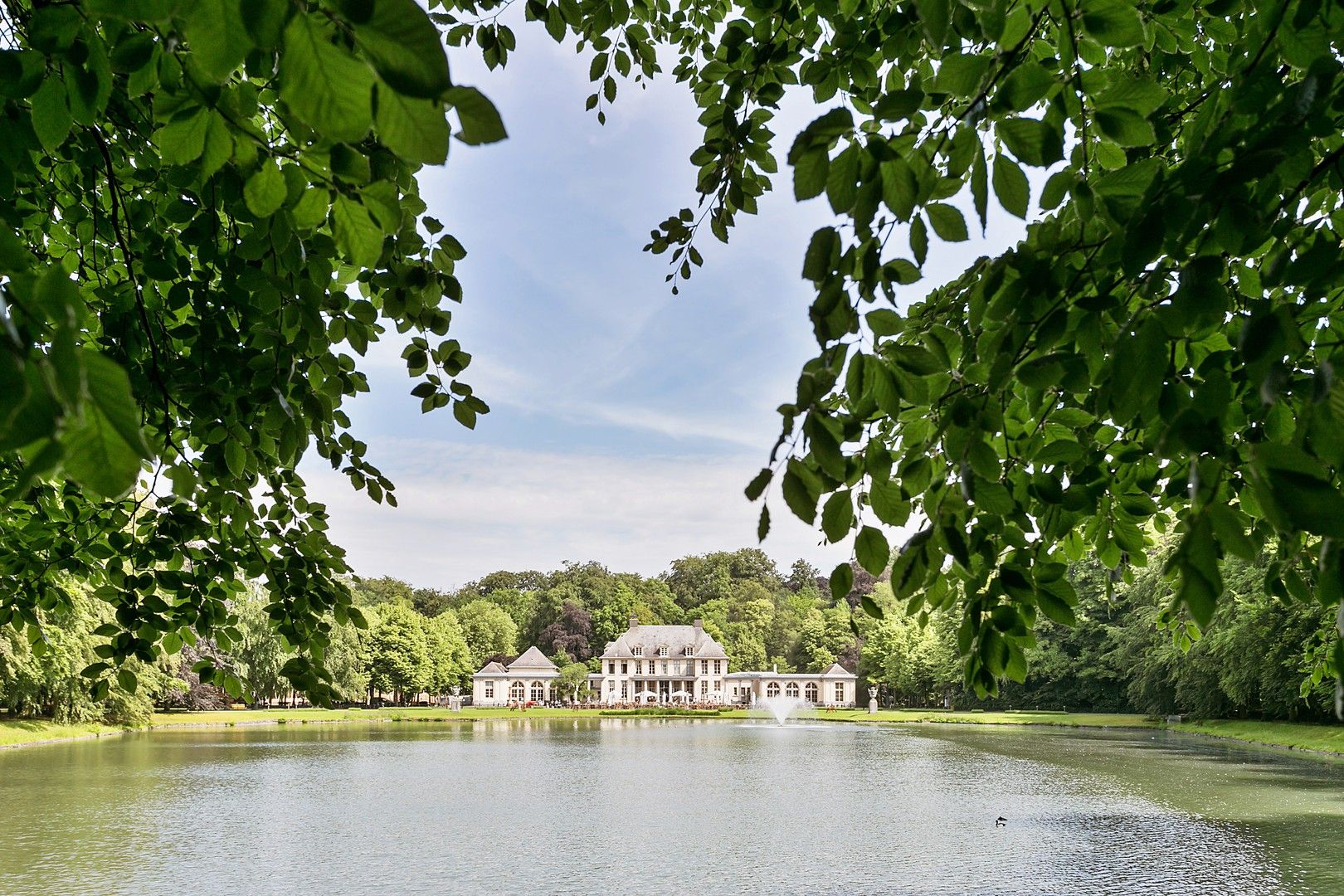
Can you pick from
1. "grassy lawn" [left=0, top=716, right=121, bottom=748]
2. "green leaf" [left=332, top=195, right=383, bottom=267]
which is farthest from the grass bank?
"green leaf" [left=332, top=195, right=383, bottom=267]

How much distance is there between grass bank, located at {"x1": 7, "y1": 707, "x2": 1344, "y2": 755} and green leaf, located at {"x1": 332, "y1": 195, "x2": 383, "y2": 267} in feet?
103

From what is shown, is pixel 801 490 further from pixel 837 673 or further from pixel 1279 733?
pixel 837 673

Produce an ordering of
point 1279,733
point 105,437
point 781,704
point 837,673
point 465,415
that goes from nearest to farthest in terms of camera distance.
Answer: point 105,437
point 465,415
point 1279,733
point 781,704
point 837,673

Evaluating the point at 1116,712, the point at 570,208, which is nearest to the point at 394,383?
the point at 570,208

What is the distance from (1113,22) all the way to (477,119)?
1.28 m

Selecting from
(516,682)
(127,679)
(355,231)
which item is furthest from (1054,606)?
(516,682)

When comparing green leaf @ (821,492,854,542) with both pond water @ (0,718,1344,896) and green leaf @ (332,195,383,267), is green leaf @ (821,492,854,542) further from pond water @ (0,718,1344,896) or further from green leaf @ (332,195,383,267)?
pond water @ (0,718,1344,896)

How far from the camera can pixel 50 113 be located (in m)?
1.67

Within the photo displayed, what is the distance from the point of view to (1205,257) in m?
1.25

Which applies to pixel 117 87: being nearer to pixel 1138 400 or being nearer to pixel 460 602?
pixel 1138 400

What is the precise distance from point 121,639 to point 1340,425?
3972 mm

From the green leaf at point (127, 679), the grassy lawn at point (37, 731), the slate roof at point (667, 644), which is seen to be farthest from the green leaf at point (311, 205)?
the slate roof at point (667, 644)

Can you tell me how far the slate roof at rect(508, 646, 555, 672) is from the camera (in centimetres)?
7031

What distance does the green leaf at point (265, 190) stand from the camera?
4.72 ft
